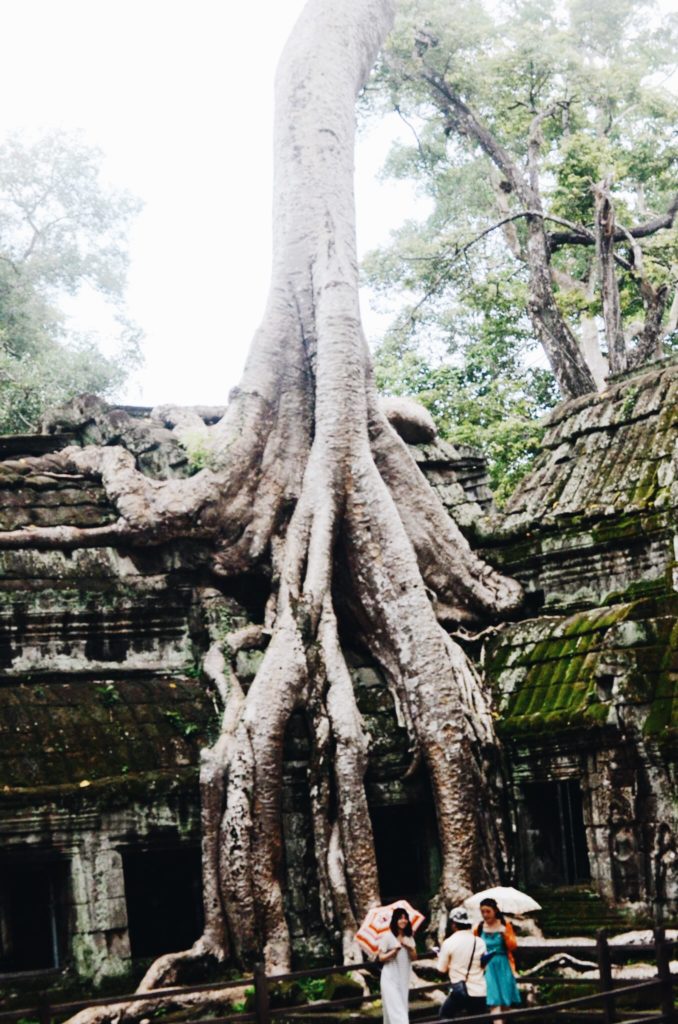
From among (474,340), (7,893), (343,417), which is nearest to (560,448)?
(343,417)

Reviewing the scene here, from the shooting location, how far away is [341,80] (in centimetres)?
1478

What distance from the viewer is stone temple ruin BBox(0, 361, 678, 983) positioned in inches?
385

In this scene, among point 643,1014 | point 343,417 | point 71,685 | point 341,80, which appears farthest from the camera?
point 341,80

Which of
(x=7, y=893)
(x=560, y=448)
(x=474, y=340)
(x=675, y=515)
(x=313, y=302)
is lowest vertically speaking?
(x=7, y=893)

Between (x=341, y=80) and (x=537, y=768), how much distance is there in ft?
23.7

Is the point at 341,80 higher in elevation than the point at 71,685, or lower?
higher

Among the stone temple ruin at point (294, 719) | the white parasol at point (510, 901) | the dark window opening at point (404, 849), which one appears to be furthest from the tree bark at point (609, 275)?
the white parasol at point (510, 901)

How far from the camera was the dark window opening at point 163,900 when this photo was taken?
34.4 ft

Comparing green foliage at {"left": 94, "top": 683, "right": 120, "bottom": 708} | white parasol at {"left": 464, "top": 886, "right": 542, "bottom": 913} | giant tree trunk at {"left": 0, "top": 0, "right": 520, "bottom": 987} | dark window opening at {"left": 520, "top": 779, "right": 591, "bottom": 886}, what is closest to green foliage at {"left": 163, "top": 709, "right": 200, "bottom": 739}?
giant tree trunk at {"left": 0, "top": 0, "right": 520, "bottom": 987}

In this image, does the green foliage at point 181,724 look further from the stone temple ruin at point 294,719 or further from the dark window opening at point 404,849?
the dark window opening at point 404,849

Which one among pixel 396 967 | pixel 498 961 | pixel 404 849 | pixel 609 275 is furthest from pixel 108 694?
pixel 609 275

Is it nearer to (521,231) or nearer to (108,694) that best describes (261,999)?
(108,694)

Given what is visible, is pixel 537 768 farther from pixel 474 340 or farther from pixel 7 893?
pixel 474 340

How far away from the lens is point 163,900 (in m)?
10.6
